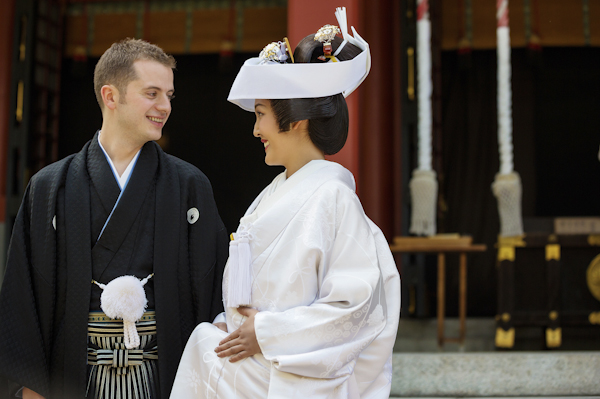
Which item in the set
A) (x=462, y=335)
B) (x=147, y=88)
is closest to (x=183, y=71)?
(x=462, y=335)

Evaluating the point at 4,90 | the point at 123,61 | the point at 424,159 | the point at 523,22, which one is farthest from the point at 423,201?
the point at 4,90

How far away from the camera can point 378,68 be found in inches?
207

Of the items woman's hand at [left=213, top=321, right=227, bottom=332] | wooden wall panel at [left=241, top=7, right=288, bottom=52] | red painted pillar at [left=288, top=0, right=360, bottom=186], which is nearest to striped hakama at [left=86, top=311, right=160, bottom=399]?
woman's hand at [left=213, top=321, right=227, bottom=332]

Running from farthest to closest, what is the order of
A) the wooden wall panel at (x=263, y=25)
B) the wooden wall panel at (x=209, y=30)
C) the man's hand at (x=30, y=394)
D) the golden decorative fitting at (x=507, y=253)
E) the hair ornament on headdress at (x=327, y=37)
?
the wooden wall panel at (x=209, y=30) < the wooden wall panel at (x=263, y=25) < the golden decorative fitting at (x=507, y=253) < the man's hand at (x=30, y=394) < the hair ornament on headdress at (x=327, y=37)

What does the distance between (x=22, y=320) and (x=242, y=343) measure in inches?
31.8

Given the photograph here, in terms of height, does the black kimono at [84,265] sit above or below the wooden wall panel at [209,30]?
below

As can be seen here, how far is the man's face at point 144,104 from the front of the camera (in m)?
2.17

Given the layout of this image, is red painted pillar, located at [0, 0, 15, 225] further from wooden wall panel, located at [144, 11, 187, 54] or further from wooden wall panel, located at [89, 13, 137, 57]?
wooden wall panel, located at [144, 11, 187, 54]

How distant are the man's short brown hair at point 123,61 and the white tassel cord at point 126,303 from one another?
2.18 ft

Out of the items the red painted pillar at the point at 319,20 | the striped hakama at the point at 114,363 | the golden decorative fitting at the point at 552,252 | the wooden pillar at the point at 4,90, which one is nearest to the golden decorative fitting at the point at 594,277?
the golden decorative fitting at the point at 552,252

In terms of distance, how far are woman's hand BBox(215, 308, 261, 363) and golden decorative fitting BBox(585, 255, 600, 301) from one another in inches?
146

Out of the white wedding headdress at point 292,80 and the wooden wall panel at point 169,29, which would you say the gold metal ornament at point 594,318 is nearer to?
the white wedding headdress at point 292,80

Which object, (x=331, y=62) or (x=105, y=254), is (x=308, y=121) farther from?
(x=105, y=254)

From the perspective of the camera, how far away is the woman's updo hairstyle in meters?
1.87
